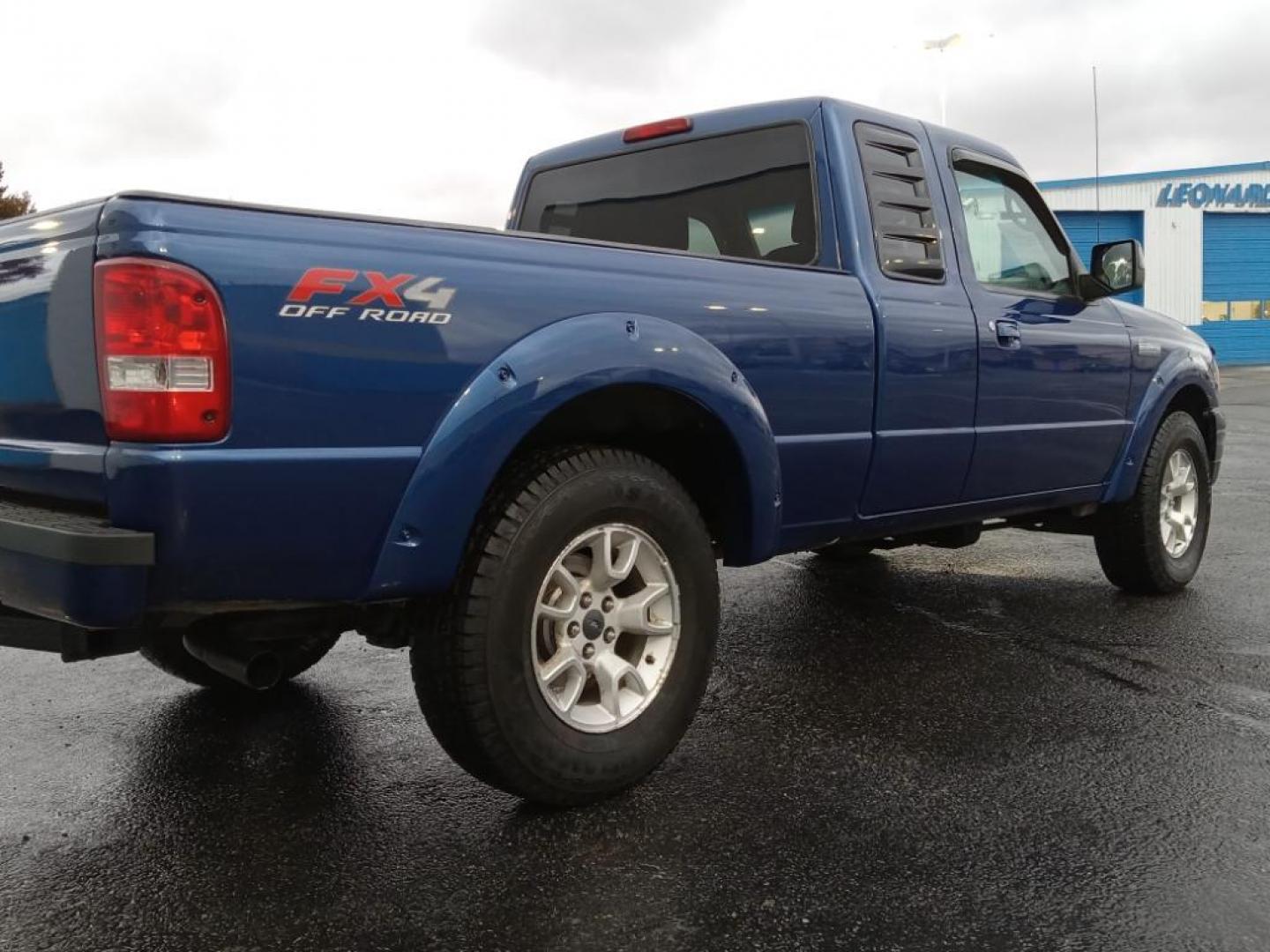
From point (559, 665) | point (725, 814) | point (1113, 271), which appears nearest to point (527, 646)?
point (559, 665)

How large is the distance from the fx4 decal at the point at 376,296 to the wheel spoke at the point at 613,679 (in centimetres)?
96

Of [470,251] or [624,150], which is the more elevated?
[624,150]

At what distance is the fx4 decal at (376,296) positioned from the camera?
2.18m

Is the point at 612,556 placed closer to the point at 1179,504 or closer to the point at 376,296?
the point at 376,296

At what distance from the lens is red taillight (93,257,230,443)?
206cm

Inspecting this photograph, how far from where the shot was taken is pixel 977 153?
432 centimetres

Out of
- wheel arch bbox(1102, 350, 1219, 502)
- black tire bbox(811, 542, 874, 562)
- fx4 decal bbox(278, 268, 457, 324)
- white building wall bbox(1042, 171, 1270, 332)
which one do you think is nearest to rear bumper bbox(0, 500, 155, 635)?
fx4 decal bbox(278, 268, 457, 324)

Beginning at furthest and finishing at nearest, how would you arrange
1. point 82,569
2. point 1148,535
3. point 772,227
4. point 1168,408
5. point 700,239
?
1. point 1168,408
2. point 1148,535
3. point 700,239
4. point 772,227
5. point 82,569

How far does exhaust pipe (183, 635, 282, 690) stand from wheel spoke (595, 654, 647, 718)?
30.9 inches

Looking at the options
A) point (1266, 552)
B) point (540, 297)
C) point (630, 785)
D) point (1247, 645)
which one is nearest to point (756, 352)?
point (540, 297)

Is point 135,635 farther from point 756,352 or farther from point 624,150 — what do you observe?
point 624,150

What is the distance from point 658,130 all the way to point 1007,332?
1511 mm

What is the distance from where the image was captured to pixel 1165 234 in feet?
98.9

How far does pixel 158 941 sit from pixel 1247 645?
12.9 ft
